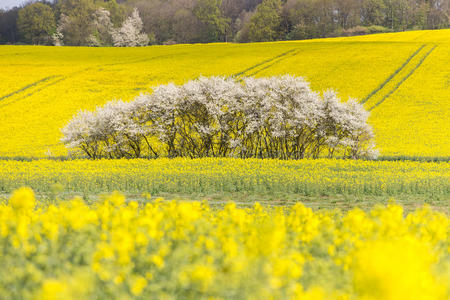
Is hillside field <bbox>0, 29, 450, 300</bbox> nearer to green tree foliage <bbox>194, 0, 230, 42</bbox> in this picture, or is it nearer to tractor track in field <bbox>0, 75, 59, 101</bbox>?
tractor track in field <bbox>0, 75, 59, 101</bbox>

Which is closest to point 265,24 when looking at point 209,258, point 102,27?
point 102,27

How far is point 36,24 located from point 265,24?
4450cm

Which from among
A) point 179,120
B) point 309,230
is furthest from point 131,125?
point 309,230

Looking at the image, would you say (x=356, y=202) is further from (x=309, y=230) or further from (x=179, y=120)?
(x=179, y=120)

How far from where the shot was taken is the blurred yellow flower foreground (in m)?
2.59

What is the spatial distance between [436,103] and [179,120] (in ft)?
66.2

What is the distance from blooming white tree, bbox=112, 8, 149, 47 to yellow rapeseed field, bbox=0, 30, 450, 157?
101ft

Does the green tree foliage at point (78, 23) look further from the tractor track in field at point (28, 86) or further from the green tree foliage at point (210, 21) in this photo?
the tractor track in field at point (28, 86)

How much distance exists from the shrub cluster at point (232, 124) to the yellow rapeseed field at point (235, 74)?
2.92 meters

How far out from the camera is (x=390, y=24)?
85500 millimetres

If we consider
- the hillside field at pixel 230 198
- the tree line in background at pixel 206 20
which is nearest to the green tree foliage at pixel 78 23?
the tree line in background at pixel 206 20

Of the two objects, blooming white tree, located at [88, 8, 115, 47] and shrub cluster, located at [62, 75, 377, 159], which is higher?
blooming white tree, located at [88, 8, 115, 47]

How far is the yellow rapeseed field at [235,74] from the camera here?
29.5m

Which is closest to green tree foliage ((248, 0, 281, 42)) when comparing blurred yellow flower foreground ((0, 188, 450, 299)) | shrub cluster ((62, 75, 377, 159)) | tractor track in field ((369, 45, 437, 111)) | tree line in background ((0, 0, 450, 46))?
tree line in background ((0, 0, 450, 46))
